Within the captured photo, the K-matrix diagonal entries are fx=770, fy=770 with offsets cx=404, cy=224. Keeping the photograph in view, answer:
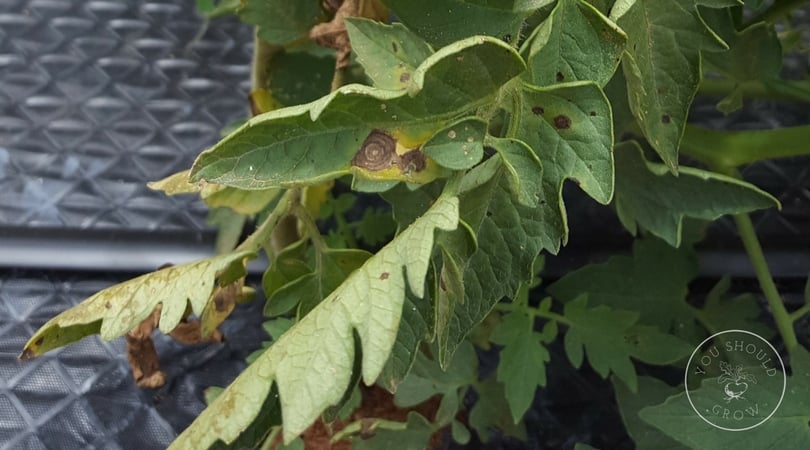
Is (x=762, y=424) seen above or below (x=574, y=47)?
below

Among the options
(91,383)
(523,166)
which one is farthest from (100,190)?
(523,166)

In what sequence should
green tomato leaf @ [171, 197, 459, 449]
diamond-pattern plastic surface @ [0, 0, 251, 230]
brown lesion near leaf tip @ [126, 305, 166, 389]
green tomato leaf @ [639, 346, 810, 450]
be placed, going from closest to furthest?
1. green tomato leaf @ [171, 197, 459, 449]
2. green tomato leaf @ [639, 346, 810, 450]
3. brown lesion near leaf tip @ [126, 305, 166, 389]
4. diamond-pattern plastic surface @ [0, 0, 251, 230]

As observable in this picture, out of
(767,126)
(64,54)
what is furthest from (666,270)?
(64,54)

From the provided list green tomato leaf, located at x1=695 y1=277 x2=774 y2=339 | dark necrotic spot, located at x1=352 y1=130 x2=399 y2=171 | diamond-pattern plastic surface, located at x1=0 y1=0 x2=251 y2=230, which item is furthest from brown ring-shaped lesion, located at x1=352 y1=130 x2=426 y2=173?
diamond-pattern plastic surface, located at x1=0 y1=0 x2=251 y2=230

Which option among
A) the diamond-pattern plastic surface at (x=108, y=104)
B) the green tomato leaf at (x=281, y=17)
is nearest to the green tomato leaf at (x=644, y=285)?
the green tomato leaf at (x=281, y=17)

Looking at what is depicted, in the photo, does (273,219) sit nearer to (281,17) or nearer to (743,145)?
(281,17)

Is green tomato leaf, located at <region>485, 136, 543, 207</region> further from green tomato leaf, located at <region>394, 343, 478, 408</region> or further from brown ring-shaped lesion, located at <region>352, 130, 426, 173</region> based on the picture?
green tomato leaf, located at <region>394, 343, 478, 408</region>
